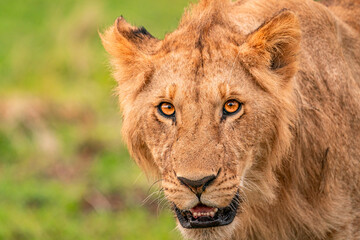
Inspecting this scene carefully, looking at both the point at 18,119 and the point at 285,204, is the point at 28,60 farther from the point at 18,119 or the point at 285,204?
the point at 285,204

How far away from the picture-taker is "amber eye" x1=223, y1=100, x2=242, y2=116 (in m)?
4.40

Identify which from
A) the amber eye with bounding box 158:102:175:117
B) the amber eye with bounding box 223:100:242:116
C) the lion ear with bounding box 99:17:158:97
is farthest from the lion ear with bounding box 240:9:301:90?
the lion ear with bounding box 99:17:158:97

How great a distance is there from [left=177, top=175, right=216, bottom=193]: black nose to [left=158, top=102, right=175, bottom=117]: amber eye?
0.49 meters

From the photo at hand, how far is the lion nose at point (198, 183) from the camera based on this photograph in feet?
13.4

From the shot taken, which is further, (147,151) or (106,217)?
(106,217)

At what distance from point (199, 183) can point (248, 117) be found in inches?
23.2

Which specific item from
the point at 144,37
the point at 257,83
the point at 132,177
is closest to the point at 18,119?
the point at 132,177

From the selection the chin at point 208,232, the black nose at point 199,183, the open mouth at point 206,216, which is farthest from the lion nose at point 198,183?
the chin at point 208,232

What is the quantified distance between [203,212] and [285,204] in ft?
2.87

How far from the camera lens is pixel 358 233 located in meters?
5.08

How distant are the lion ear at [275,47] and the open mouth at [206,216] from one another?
79 centimetres

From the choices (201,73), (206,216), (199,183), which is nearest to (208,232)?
(206,216)

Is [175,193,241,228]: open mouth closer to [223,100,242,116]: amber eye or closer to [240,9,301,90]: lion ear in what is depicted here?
[223,100,242,116]: amber eye

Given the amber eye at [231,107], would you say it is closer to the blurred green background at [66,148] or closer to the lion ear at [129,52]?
the lion ear at [129,52]
